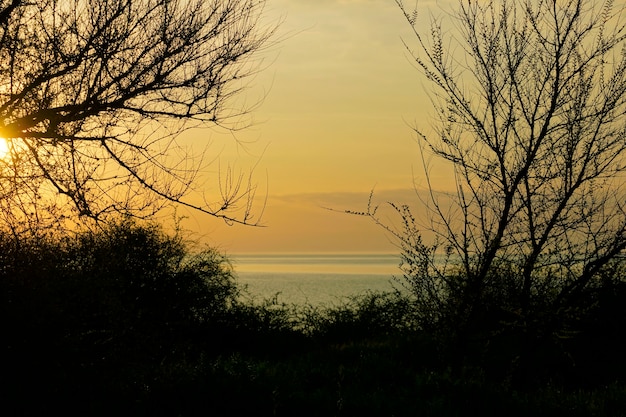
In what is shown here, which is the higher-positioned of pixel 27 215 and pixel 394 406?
pixel 27 215

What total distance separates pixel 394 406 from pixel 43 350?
156 inches

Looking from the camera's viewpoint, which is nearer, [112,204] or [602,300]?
[112,204]

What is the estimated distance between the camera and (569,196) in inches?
319

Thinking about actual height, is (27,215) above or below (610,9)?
below

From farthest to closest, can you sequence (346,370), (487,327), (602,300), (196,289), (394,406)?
(196,289) → (602,300) → (487,327) → (346,370) → (394,406)

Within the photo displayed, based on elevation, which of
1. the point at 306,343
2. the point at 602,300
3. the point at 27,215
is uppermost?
the point at 27,215

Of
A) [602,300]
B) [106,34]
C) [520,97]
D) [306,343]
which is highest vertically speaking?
[106,34]

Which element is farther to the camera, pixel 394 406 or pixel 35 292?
pixel 35 292

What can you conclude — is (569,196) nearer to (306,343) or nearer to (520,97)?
(520,97)

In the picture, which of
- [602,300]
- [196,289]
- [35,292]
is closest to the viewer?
[35,292]

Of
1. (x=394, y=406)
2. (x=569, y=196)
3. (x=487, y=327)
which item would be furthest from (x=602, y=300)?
(x=394, y=406)

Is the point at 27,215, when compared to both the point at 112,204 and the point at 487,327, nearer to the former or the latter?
the point at 112,204

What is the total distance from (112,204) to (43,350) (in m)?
1.83

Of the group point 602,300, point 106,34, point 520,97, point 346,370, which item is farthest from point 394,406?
point 602,300
